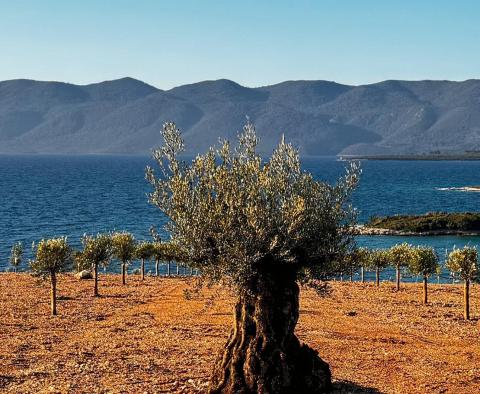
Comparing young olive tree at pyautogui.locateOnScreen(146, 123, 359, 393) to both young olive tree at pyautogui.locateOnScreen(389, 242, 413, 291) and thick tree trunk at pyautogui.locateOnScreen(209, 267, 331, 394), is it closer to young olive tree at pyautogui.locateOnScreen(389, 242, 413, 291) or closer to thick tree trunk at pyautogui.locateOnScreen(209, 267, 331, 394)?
thick tree trunk at pyautogui.locateOnScreen(209, 267, 331, 394)

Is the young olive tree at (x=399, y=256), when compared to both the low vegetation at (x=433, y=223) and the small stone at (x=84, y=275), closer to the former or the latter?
the small stone at (x=84, y=275)

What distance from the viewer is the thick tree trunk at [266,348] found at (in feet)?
82.9

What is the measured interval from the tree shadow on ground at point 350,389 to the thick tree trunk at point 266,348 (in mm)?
1614

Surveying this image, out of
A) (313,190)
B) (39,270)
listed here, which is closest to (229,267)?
(313,190)

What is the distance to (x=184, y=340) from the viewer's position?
→ 122 ft

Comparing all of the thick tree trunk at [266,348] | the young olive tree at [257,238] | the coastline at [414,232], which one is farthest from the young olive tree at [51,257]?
the coastline at [414,232]

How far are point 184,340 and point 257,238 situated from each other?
15636 millimetres

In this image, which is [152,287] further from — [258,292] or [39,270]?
[258,292]

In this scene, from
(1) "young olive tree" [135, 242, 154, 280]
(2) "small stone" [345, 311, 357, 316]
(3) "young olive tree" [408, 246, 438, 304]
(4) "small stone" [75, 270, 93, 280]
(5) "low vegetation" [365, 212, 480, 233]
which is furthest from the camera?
(5) "low vegetation" [365, 212, 480, 233]

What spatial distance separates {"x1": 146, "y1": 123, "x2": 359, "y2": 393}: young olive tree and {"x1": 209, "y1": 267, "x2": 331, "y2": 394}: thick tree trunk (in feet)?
0.13

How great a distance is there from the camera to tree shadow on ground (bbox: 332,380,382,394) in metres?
27.4

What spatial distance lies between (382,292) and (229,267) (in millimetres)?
41606

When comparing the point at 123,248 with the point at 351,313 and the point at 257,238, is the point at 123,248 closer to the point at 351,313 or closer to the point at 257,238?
the point at 351,313

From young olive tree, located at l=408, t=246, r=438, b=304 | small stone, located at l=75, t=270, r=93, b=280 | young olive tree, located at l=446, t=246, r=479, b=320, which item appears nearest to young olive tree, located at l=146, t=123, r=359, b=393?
young olive tree, located at l=446, t=246, r=479, b=320
